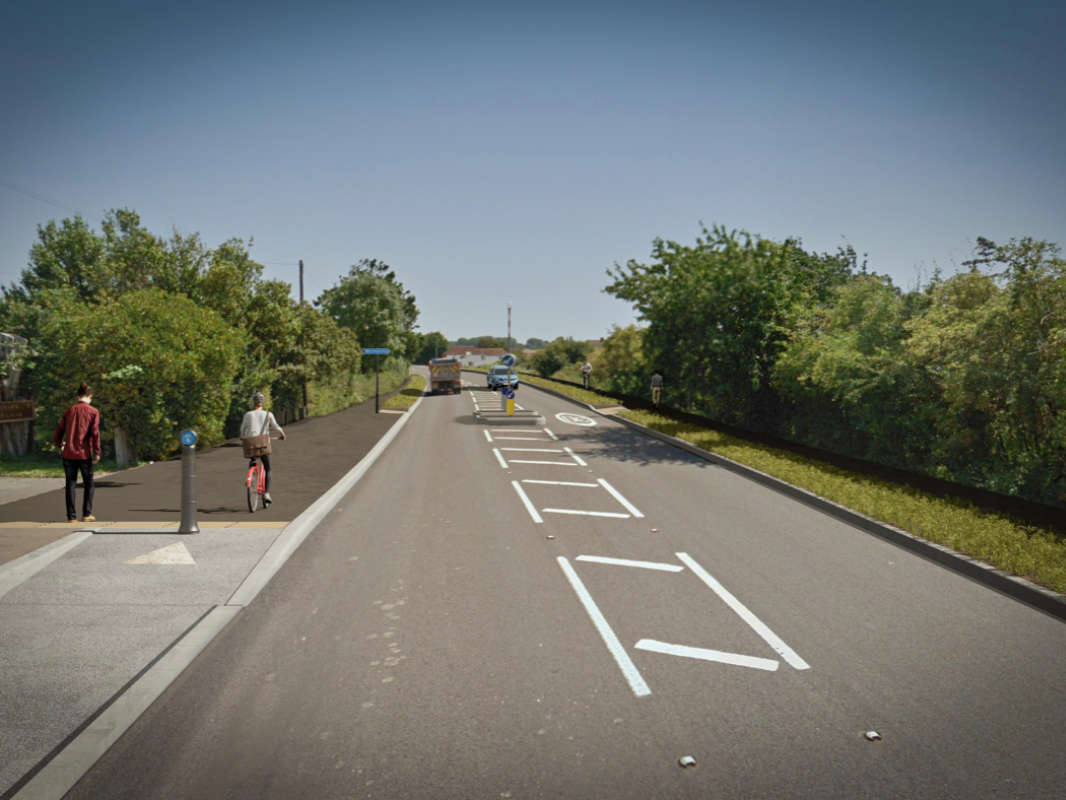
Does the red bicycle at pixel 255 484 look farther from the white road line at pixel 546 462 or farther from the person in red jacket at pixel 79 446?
the white road line at pixel 546 462

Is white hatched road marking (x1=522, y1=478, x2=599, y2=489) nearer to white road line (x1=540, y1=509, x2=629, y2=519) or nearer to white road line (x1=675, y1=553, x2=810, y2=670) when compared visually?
white road line (x1=540, y1=509, x2=629, y2=519)

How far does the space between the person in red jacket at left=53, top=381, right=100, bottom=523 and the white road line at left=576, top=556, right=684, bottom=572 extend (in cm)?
642

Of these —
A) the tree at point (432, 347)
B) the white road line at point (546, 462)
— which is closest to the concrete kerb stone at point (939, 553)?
the white road line at point (546, 462)

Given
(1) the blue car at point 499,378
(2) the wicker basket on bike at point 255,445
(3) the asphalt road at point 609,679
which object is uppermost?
(1) the blue car at point 499,378

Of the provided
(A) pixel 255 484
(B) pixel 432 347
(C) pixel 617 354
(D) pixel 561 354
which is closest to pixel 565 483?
(A) pixel 255 484

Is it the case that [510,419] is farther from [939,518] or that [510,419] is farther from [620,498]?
[939,518]

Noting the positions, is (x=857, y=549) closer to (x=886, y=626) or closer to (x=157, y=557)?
(x=886, y=626)

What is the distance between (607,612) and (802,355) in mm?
12876

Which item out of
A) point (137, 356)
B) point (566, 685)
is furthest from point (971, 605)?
point (137, 356)

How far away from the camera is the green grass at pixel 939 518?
20.7 feet

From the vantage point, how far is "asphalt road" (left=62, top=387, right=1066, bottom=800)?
10.6 ft

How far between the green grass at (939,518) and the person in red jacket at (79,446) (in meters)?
10.5

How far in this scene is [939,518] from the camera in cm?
816

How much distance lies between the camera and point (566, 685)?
13.5 ft
